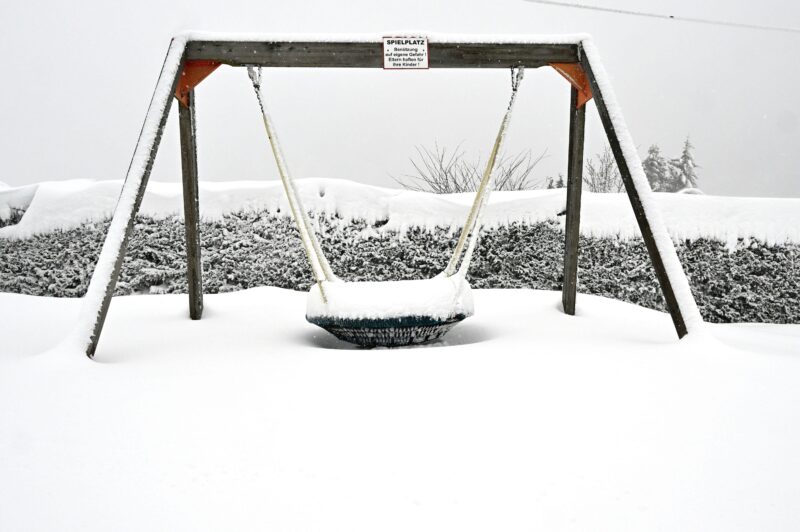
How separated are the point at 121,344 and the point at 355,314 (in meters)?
1.04

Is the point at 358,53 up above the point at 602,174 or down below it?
above

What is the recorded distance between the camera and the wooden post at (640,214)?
2.52 meters

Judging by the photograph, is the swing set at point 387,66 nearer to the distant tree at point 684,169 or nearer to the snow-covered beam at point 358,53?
the snow-covered beam at point 358,53

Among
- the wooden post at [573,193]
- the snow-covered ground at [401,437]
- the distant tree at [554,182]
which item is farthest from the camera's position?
the distant tree at [554,182]

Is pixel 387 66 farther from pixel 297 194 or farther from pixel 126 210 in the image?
pixel 126 210

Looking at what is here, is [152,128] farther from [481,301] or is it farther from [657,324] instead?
[657,324]

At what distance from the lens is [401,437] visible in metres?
1.53

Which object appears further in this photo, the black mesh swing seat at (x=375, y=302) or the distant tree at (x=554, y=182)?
the distant tree at (x=554, y=182)

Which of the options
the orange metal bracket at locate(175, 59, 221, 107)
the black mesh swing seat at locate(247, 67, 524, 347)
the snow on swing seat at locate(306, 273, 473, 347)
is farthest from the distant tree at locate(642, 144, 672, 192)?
the orange metal bracket at locate(175, 59, 221, 107)

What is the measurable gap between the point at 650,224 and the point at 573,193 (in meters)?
0.70

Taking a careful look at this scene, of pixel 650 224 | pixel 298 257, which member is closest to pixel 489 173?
pixel 650 224

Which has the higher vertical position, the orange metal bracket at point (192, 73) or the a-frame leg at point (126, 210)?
the orange metal bracket at point (192, 73)

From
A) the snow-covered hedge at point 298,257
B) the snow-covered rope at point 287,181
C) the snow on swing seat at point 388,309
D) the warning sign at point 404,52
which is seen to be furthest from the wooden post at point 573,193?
the snow-covered rope at point 287,181

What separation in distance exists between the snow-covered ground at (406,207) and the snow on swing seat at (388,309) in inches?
71.9
